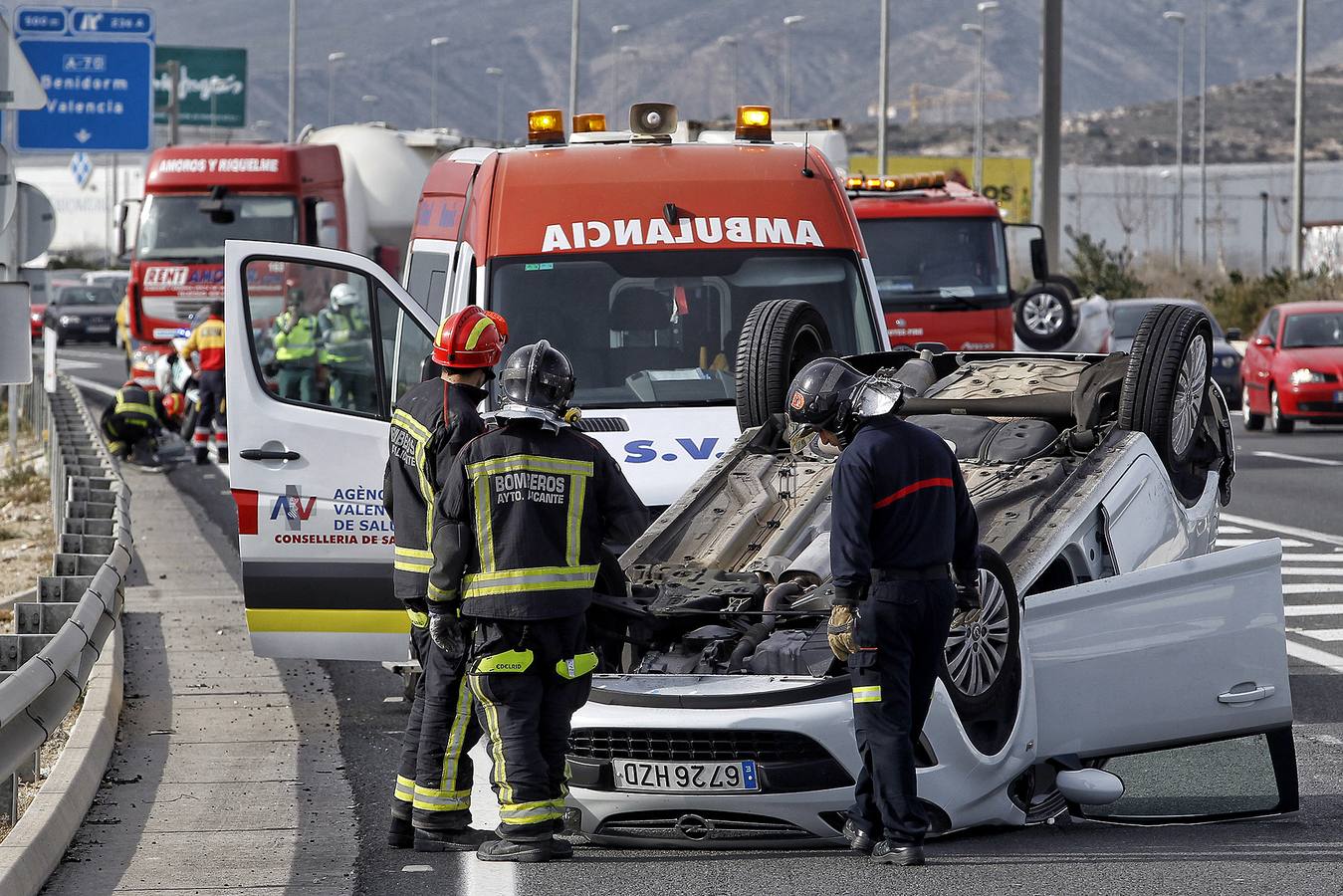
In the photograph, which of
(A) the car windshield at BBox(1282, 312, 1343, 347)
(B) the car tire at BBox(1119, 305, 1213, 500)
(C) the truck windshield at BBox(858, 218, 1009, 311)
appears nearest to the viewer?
(B) the car tire at BBox(1119, 305, 1213, 500)

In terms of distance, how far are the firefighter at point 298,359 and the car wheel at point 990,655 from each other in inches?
128

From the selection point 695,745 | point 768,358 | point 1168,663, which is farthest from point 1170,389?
point 695,745

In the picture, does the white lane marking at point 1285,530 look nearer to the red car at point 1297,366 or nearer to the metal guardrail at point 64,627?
the red car at point 1297,366

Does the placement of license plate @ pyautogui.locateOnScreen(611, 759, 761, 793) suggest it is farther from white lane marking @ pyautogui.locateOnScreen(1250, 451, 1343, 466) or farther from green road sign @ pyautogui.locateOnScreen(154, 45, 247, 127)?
green road sign @ pyautogui.locateOnScreen(154, 45, 247, 127)

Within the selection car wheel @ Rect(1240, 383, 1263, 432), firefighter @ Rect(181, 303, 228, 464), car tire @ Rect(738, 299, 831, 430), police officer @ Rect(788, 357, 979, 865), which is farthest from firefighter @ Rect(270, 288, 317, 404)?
car wheel @ Rect(1240, 383, 1263, 432)

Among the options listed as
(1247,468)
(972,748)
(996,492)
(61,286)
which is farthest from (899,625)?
(61,286)

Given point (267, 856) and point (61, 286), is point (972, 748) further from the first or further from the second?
point (61, 286)

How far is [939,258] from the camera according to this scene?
20.6 meters

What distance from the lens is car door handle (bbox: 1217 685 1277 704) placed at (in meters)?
6.94

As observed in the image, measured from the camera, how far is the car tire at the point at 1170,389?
8.08 m

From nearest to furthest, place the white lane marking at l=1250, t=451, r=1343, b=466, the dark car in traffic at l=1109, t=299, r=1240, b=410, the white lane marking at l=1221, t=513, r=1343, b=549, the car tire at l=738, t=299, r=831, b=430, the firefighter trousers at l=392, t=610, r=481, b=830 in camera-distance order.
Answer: the firefighter trousers at l=392, t=610, r=481, b=830 → the car tire at l=738, t=299, r=831, b=430 → the white lane marking at l=1221, t=513, r=1343, b=549 → the white lane marking at l=1250, t=451, r=1343, b=466 → the dark car in traffic at l=1109, t=299, r=1240, b=410

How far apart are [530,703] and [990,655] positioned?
4.89ft

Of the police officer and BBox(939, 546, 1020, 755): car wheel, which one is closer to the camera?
the police officer

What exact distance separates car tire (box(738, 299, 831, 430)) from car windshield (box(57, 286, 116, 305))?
1758 inches
